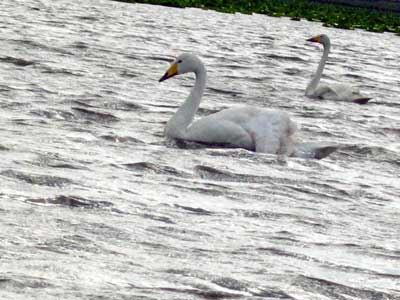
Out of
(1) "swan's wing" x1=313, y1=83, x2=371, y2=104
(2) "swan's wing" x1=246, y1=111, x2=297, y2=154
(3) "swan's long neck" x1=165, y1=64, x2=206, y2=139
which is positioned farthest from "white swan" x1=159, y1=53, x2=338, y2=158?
(1) "swan's wing" x1=313, y1=83, x2=371, y2=104

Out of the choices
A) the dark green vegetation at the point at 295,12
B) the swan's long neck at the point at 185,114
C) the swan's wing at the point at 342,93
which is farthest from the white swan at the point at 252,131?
the dark green vegetation at the point at 295,12

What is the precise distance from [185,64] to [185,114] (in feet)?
3.75

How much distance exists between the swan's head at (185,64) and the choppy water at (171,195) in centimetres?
76

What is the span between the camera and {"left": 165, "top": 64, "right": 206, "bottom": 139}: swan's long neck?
16.4 meters

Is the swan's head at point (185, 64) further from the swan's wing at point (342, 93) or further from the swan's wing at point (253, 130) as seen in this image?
the swan's wing at point (342, 93)

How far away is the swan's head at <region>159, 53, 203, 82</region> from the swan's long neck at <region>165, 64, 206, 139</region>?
2.9 inches

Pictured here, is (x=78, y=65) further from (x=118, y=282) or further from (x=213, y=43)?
(x=118, y=282)

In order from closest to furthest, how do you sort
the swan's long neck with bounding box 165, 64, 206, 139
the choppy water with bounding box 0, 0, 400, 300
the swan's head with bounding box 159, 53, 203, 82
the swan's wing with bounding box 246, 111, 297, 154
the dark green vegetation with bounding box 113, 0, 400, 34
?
1. the choppy water with bounding box 0, 0, 400, 300
2. the swan's wing with bounding box 246, 111, 297, 154
3. the swan's long neck with bounding box 165, 64, 206, 139
4. the swan's head with bounding box 159, 53, 203, 82
5. the dark green vegetation with bounding box 113, 0, 400, 34

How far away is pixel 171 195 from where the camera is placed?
12.9m

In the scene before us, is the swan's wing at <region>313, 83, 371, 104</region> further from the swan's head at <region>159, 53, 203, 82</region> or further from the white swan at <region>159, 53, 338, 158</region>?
the white swan at <region>159, 53, 338, 158</region>

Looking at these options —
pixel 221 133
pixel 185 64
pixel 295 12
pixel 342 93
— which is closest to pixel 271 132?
pixel 221 133

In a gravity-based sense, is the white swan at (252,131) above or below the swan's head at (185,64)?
below

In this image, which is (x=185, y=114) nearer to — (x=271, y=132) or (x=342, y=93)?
(x=271, y=132)

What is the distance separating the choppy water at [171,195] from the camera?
960 cm
